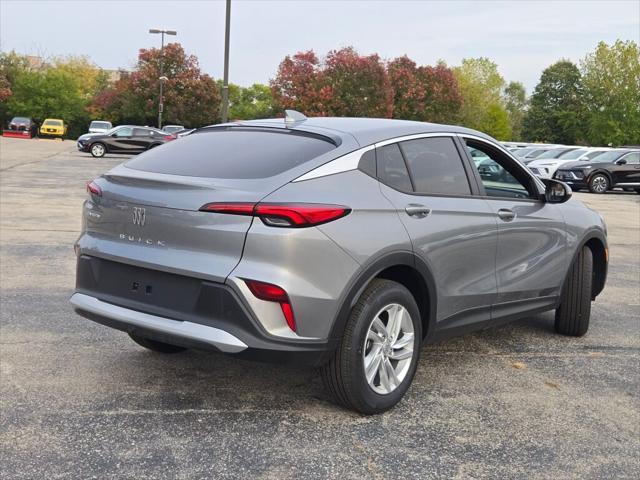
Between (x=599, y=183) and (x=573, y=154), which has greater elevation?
(x=573, y=154)

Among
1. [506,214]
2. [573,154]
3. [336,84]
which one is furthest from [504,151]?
[336,84]

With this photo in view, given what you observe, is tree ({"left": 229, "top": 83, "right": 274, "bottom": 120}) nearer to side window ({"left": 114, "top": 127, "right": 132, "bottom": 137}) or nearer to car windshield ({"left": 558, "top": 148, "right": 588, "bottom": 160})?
side window ({"left": 114, "top": 127, "right": 132, "bottom": 137})

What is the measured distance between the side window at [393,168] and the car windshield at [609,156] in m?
23.4

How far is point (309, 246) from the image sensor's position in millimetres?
3477

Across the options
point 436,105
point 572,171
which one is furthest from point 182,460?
point 436,105

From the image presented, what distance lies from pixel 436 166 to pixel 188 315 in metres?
1.77

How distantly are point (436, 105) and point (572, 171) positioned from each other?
40171 mm

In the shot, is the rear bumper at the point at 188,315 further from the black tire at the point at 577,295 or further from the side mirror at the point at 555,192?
the black tire at the point at 577,295

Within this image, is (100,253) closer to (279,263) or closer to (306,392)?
(279,263)

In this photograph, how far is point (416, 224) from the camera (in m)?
4.03

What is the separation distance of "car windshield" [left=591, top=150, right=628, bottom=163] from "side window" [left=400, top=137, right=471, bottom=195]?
74.9 ft

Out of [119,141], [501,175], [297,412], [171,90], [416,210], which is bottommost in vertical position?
[297,412]

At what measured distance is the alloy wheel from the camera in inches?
153

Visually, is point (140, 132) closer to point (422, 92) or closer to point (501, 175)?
point (501, 175)
